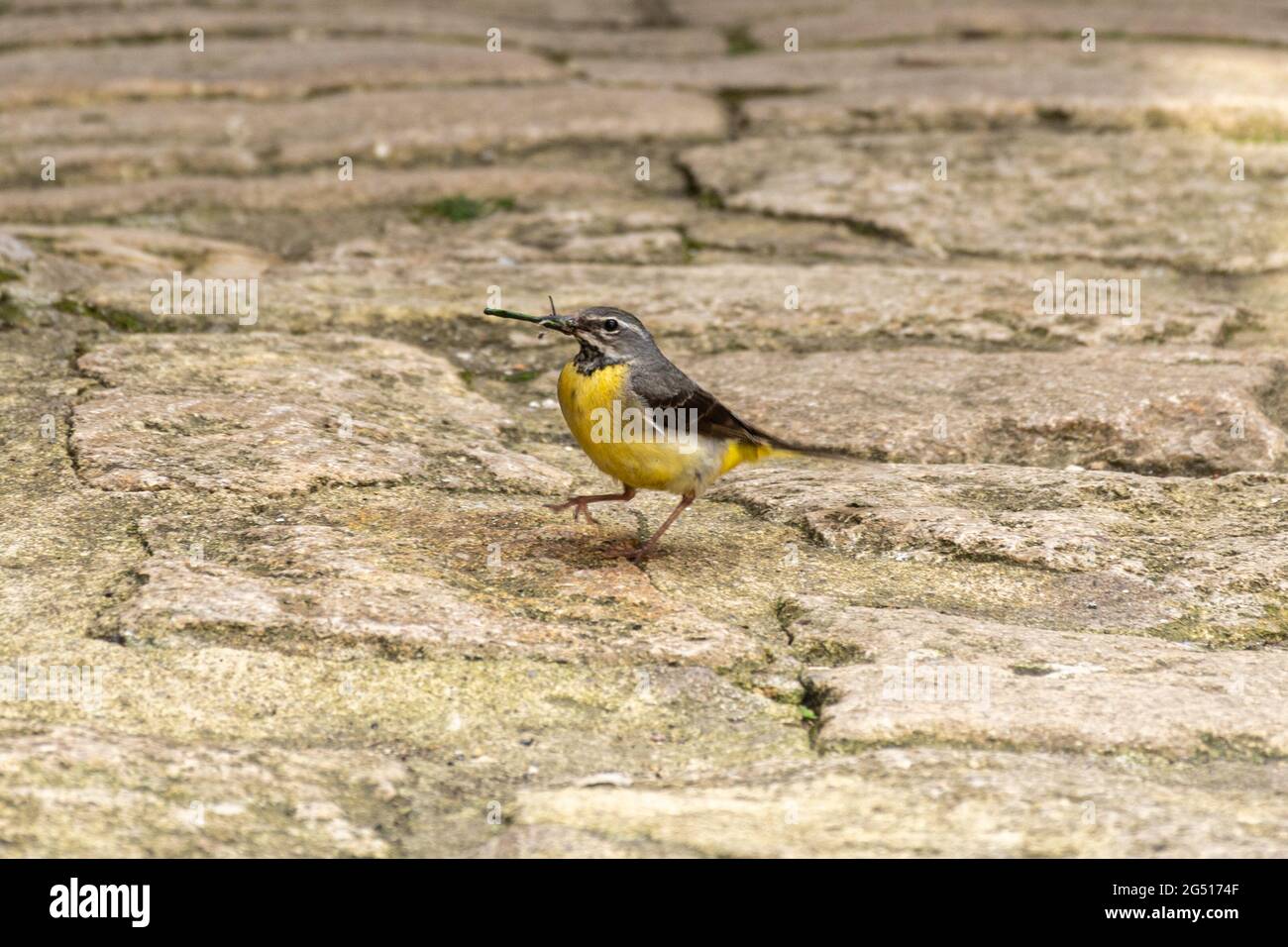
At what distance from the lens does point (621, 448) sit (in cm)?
328

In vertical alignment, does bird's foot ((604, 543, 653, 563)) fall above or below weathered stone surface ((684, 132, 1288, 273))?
below

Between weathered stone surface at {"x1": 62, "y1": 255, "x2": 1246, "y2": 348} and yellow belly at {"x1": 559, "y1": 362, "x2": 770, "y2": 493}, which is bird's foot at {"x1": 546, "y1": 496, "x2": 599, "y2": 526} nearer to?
yellow belly at {"x1": 559, "y1": 362, "x2": 770, "y2": 493}

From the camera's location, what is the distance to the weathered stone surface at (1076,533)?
304 centimetres

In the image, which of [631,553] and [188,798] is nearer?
[188,798]

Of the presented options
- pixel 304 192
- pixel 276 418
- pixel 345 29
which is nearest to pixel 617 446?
pixel 276 418

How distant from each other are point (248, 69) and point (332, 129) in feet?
3.92

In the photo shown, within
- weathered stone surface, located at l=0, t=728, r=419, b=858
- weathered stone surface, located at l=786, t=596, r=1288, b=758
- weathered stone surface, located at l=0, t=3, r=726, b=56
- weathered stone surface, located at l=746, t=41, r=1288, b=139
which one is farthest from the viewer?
weathered stone surface, located at l=0, t=3, r=726, b=56

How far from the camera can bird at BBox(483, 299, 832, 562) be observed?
3287 millimetres

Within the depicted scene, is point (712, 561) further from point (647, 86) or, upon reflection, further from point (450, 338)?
point (647, 86)

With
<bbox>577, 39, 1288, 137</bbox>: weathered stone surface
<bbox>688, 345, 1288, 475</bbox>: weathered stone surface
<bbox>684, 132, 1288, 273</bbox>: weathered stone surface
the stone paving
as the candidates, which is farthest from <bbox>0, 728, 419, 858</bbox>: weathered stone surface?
<bbox>577, 39, 1288, 137</bbox>: weathered stone surface

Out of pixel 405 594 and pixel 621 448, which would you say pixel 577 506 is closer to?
pixel 621 448

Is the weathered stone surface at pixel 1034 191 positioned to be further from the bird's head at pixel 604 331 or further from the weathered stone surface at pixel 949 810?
the weathered stone surface at pixel 949 810

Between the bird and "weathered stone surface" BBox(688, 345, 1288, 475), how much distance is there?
1.94ft

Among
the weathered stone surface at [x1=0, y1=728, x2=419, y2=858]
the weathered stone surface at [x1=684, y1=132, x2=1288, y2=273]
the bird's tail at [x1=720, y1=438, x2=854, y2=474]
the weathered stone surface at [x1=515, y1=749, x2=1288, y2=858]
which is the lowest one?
the weathered stone surface at [x1=515, y1=749, x2=1288, y2=858]
